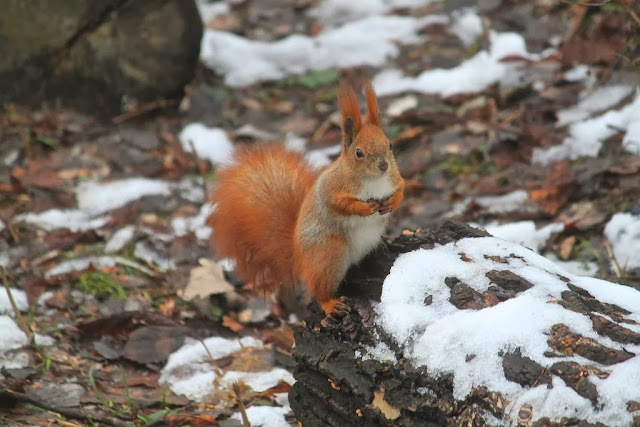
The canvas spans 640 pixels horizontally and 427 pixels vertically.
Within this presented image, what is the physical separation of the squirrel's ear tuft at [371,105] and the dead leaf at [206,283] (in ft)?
3.61

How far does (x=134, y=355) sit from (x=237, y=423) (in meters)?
0.62

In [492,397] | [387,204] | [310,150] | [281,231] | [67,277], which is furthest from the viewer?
[310,150]

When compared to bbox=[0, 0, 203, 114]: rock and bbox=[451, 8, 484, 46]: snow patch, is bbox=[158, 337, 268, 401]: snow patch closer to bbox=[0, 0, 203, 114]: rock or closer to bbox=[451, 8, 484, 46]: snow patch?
bbox=[0, 0, 203, 114]: rock

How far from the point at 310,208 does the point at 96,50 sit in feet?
8.54

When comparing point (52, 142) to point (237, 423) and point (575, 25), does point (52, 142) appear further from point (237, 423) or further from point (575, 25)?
point (575, 25)

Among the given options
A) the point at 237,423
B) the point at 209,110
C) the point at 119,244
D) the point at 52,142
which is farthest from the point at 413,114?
the point at 237,423

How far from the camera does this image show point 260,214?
2359 millimetres

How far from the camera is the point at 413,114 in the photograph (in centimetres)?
414

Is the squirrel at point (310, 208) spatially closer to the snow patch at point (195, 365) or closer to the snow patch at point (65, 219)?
the snow patch at point (195, 365)

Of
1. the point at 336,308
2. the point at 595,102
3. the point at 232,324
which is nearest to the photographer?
the point at 336,308

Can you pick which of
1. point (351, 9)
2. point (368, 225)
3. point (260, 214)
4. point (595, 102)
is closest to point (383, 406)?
point (368, 225)

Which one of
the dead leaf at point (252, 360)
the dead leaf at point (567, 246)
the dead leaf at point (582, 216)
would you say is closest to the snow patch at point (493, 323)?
the dead leaf at point (252, 360)

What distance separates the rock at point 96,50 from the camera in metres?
4.12

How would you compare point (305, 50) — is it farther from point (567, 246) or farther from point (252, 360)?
point (252, 360)
